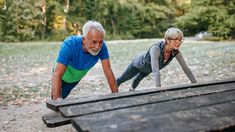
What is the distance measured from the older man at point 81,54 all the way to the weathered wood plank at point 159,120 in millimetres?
1238

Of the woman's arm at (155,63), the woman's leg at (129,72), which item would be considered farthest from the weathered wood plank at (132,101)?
the woman's leg at (129,72)

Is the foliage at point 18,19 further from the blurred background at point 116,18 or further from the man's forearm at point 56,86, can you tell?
the man's forearm at point 56,86

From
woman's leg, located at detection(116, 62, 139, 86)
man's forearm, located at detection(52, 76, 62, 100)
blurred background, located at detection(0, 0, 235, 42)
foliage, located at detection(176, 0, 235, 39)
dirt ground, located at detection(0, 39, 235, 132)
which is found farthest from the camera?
blurred background, located at detection(0, 0, 235, 42)

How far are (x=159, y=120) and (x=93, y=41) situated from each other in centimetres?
153

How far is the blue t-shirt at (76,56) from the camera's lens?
341cm

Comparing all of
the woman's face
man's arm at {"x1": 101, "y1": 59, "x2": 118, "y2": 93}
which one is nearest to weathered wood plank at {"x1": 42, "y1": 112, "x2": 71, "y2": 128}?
man's arm at {"x1": 101, "y1": 59, "x2": 118, "y2": 93}

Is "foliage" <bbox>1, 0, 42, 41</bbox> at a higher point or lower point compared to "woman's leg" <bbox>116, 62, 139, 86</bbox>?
higher

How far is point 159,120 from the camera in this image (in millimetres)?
1849

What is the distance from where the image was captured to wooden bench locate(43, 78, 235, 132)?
1.78 metres

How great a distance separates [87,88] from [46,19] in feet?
82.5

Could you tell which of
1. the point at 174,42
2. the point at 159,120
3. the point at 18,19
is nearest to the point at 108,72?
the point at 174,42

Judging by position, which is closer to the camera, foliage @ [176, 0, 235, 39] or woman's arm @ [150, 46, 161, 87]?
woman's arm @ [150, 46, 161, 87]

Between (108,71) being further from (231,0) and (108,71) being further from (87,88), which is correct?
(231,0)

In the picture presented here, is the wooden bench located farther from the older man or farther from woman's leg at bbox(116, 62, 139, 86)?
woman's leg at bbox(116, 62, 139, 86)
